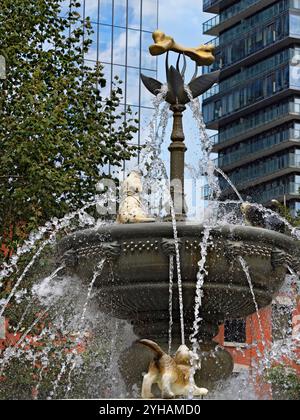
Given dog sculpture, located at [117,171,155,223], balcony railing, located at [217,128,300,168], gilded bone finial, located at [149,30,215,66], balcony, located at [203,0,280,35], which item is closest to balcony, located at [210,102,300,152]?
balcony railing, located at [217,128,300,168]

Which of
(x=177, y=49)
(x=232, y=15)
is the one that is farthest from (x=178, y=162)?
(x=232, y=15)

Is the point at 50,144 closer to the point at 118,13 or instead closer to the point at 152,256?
the point at 152,256

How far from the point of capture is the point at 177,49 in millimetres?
10992

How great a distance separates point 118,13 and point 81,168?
3794 centimetres

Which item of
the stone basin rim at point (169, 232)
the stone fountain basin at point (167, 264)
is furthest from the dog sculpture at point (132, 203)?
the stone fountain basin at point (167, 264)

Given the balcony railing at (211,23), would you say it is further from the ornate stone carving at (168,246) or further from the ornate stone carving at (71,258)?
the ornate stone carving at (168,246)

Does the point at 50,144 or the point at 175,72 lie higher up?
the point at 50,144

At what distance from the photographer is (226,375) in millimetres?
10211

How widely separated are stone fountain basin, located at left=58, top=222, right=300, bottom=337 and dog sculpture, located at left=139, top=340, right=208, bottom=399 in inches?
25.5

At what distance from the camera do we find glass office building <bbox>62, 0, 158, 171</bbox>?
57469 millimetres

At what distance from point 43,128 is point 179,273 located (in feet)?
40.8

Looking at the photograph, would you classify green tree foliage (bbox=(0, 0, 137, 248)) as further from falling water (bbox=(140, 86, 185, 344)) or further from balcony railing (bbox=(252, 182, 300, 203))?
balcony railing (bbox=(252, 182, 300, 203))

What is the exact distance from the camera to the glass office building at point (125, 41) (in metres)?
57.5
